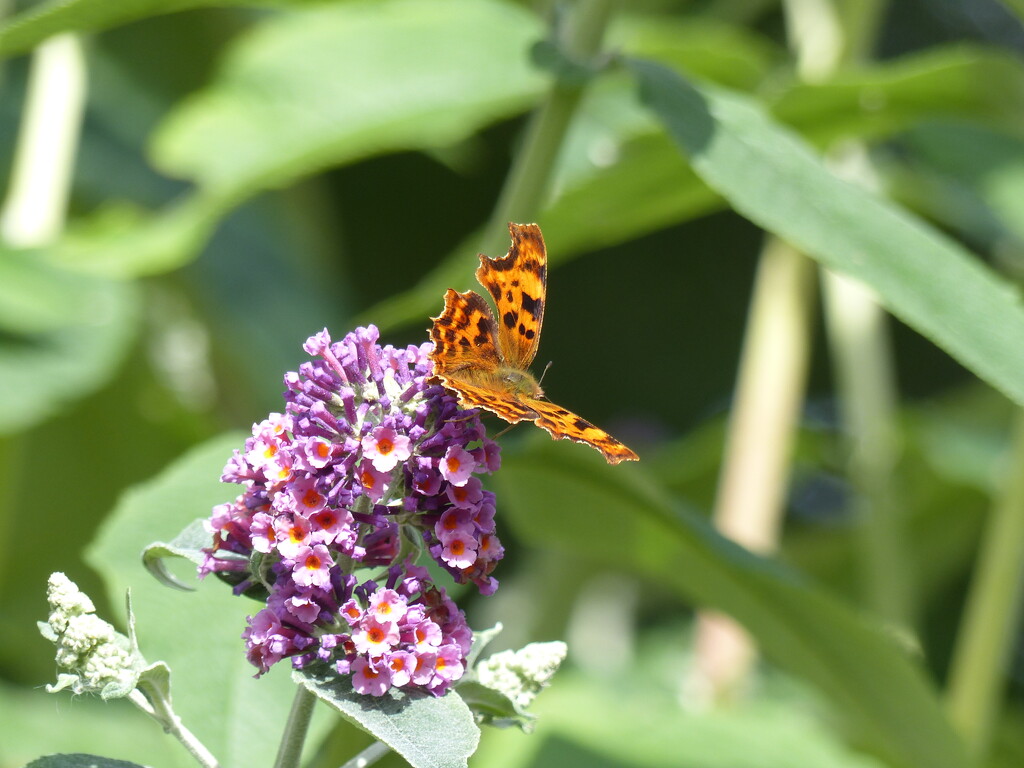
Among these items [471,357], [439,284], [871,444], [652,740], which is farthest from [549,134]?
[871,444]

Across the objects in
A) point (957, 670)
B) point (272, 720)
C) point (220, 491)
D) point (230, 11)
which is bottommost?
point (272, 720)

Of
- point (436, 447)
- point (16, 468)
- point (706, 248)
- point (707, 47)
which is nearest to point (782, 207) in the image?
point (436, 447)

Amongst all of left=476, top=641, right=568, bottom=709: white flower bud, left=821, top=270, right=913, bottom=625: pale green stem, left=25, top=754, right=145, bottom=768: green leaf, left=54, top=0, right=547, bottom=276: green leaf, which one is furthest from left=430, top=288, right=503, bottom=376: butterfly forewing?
left=821, top=270, right=913, bottom=625: pale green stem

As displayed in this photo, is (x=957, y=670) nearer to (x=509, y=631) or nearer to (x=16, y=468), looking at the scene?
(x=509, y=631)

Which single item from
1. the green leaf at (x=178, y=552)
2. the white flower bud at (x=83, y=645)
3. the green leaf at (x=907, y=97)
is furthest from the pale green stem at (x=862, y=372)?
the white flower bud at (x=83, y=645)

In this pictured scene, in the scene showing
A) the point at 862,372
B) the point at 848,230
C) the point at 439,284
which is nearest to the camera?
the point at 848,230

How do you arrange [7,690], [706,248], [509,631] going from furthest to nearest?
[706,248], [509,631], [7,690]

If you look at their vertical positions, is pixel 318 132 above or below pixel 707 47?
below

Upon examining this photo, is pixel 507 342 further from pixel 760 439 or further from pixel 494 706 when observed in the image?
pixel 760 439
